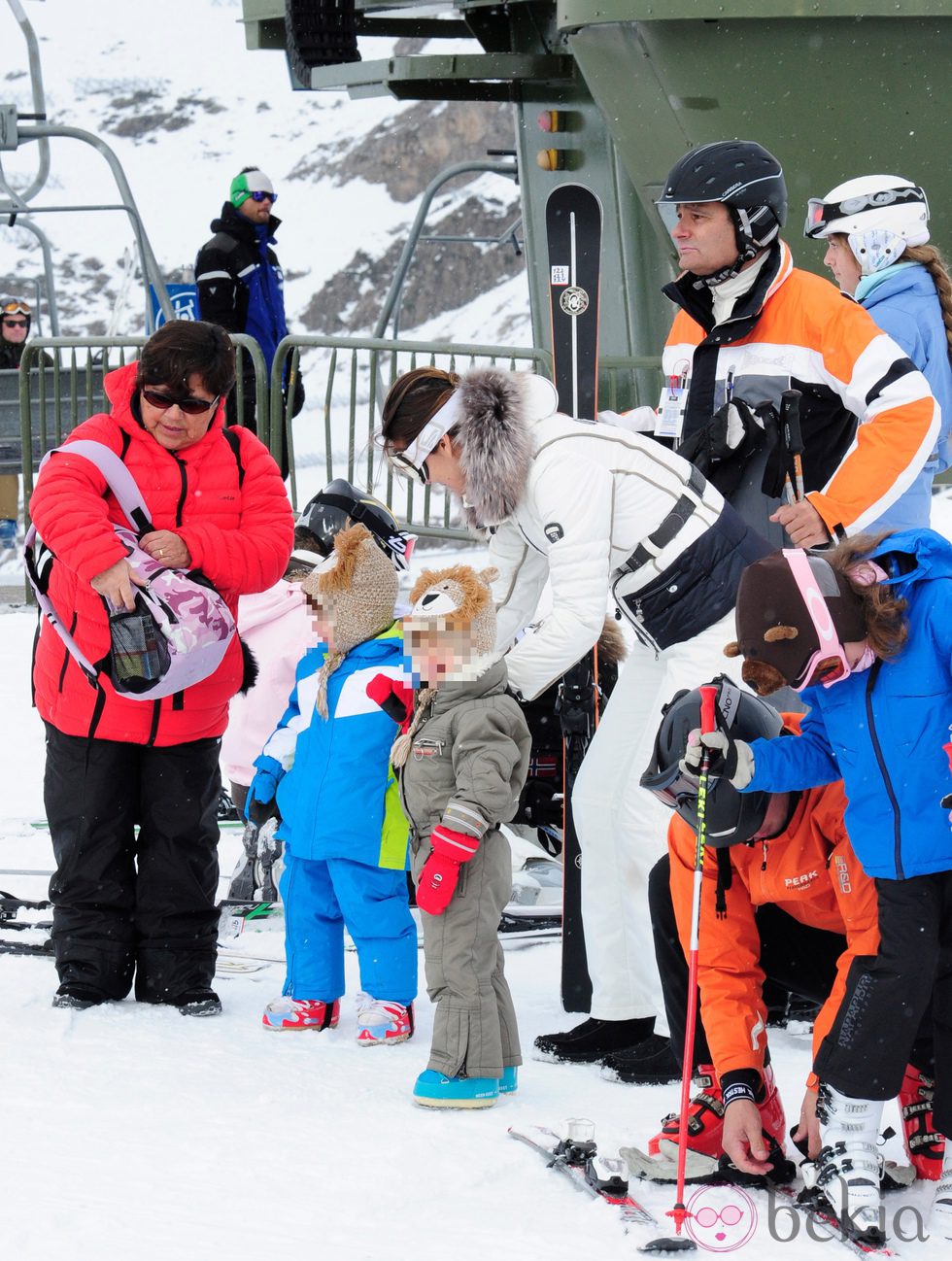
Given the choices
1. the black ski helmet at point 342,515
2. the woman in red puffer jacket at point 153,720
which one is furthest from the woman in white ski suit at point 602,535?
the black ski helmet at point 342,515

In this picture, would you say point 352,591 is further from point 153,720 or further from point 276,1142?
point 276,1142

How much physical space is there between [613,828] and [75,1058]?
52.0 inches

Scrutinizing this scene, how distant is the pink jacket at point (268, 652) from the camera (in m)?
5.26

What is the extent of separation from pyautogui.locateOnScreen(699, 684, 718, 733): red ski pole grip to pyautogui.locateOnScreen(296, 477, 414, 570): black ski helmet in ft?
6.41

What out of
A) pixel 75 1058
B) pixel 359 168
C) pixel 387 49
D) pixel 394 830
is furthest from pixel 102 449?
pixel 387 49

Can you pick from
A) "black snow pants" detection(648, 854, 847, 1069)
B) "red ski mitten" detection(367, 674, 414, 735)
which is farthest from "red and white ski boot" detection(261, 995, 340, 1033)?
"black snow pants" detection(648, 854, 847, 1069)

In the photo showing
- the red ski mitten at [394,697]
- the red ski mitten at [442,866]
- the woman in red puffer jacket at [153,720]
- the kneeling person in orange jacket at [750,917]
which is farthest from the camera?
the woman in red puffer jacket at [153,720]

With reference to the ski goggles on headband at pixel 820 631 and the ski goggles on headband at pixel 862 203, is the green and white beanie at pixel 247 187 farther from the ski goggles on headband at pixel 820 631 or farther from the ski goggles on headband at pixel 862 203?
the ski goggles on headband at pixel 820 631

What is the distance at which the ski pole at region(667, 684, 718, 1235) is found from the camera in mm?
2857

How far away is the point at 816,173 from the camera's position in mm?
6637

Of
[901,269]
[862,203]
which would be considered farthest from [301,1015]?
[862,203]

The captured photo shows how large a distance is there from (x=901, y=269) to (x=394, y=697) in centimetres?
183

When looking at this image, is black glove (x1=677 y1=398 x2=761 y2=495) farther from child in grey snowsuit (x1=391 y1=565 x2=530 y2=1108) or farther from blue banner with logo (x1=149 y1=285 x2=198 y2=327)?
blue banner with logo (x1=149 y1=285 x2=198 y2=327)

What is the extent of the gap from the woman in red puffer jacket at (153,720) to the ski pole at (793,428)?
4.35ft
